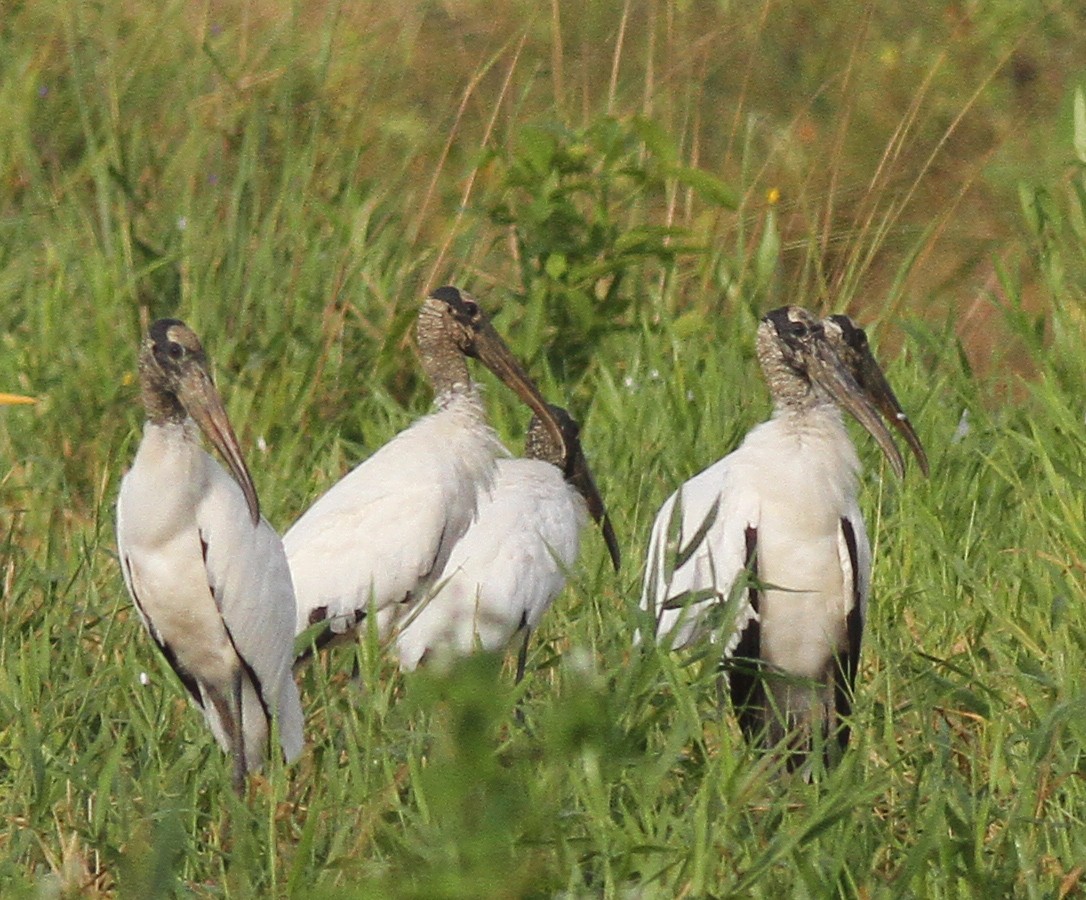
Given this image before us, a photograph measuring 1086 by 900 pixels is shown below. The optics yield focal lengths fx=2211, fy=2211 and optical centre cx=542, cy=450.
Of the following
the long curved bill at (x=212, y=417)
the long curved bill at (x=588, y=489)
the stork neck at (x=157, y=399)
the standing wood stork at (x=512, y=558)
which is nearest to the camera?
the long curved bill at (x=212, y=417)

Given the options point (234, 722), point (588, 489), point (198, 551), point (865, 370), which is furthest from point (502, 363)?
point (234, 722)

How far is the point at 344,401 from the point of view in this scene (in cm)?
620

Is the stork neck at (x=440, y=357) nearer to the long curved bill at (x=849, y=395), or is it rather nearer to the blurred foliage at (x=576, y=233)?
the blurred foliage at (x=576, y=233)

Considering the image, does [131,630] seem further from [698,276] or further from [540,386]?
[698,276]

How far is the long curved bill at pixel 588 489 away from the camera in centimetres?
518

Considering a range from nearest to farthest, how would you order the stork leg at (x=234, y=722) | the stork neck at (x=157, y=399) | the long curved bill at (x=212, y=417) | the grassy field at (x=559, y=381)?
the grassy field at (x=559, y=381) → the stork leg at (x=234, y=722) → the long curved bill at (x=212, y=417) → the stork neck at (x=157, y=399)

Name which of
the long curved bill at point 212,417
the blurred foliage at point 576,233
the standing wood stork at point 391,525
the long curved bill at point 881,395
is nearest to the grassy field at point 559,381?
the blurred foliage at point 576,233

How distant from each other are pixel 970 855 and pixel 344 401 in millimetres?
3299

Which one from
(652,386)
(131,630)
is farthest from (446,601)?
(652,386)

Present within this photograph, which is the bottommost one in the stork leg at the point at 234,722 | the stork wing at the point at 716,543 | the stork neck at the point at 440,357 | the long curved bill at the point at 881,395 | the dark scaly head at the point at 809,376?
the stork leg at the point at 234,722

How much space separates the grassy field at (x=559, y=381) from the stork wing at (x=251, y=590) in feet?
0.45

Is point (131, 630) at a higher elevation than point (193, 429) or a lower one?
lower

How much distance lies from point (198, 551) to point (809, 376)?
135cm

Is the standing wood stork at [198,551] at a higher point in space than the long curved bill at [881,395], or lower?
lower
